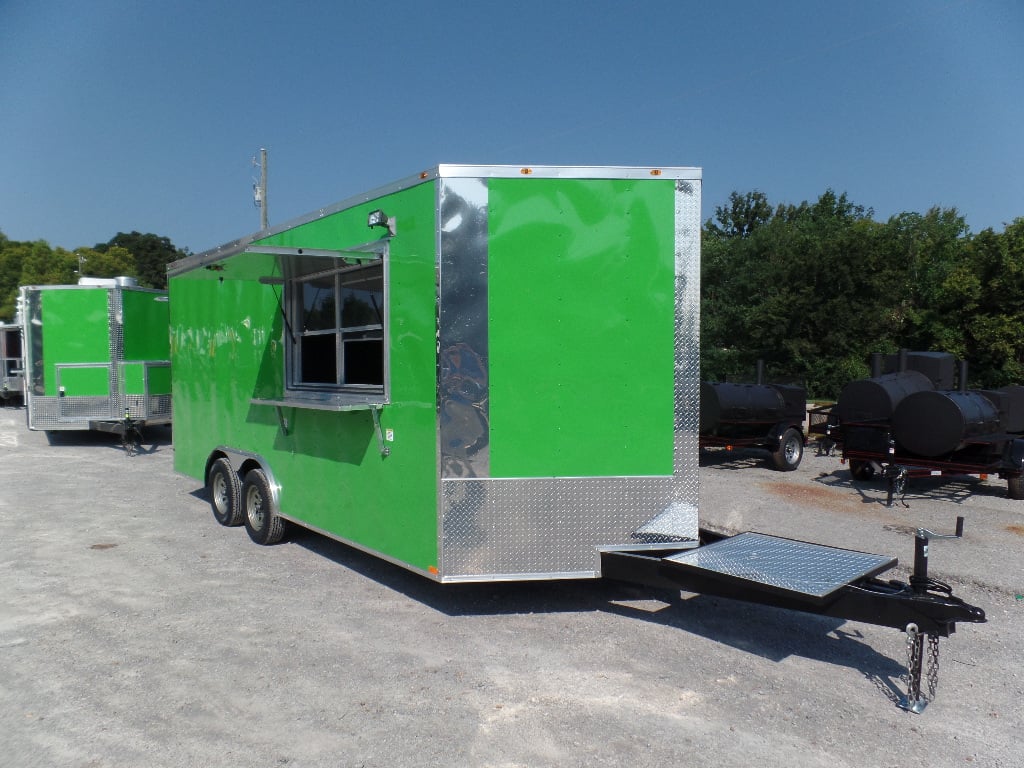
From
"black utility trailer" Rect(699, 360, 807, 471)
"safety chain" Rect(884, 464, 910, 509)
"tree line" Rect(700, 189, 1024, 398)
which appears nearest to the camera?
"safety chain" Rect(884, 464, 910, 509)

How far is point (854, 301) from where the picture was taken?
27375 mm

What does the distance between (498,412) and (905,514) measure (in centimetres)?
629

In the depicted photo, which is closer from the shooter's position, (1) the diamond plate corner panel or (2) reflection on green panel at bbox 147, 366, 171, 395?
(1) the diamond plate corner panel

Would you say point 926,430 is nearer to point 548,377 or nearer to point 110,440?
point 548,377

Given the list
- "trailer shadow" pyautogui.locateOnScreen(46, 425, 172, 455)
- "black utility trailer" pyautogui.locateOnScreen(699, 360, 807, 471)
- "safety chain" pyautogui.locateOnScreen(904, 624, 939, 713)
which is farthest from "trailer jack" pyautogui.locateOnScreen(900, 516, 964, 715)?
"trailer shadow" pyautogui.locateOnScreen(46, 425, 172, 455)

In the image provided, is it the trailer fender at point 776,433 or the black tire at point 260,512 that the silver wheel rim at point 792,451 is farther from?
the black tire at point 260,512

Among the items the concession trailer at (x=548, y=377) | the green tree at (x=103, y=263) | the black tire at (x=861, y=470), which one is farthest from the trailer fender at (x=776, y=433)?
the green tree at (x=103, y=263)

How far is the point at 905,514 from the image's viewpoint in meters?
8.59

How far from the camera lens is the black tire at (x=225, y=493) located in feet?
23.9

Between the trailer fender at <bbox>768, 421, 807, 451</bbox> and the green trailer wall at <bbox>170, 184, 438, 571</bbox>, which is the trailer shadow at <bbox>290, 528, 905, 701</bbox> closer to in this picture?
the green trailer wall at <bbox>170, 184, 438, 571</bbox>

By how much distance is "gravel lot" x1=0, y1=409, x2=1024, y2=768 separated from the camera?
10.9 feet

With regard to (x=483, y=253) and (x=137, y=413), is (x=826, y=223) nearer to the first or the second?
(x=137, y=413)

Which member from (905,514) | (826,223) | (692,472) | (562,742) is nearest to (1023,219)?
(826,223)

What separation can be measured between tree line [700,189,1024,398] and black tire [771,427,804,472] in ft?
37.6
